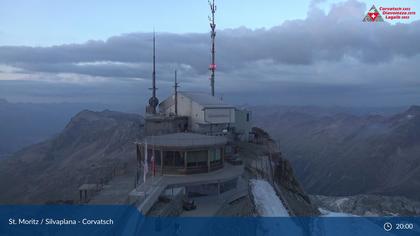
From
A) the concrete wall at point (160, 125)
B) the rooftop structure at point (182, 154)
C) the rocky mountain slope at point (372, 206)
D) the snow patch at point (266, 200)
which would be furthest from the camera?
the rocky mountain slope at point (372, 206)

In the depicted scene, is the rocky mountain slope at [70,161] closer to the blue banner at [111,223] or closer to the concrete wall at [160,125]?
the concrete wall at [160,125]

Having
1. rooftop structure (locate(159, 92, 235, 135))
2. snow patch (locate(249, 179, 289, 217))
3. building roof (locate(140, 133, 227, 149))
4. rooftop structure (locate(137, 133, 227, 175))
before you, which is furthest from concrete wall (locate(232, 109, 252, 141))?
rooftop structure (locate(137, 133, 227, 175))

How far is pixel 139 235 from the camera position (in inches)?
766

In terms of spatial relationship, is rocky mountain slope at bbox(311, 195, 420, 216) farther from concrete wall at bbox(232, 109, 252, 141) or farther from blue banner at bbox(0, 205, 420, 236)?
blue banner at bbox(0, 205, 420, 236)

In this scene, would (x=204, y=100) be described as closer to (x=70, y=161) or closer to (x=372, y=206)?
(x=372, y=206)

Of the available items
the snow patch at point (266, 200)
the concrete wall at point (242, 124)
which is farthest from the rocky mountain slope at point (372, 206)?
the snow patch at point (266, 200)

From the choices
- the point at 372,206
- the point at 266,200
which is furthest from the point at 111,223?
the point at 372,206

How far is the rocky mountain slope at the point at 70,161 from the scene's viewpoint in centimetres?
7181

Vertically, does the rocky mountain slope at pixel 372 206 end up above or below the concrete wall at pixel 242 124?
A: below

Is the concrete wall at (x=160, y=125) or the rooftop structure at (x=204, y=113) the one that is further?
the rooftop structure at (x=204, y=113)

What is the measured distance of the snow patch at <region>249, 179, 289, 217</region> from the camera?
102ft

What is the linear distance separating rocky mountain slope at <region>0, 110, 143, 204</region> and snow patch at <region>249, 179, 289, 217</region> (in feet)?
39.9

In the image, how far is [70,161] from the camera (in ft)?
327

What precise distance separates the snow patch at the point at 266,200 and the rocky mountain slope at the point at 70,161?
39.9 ft
